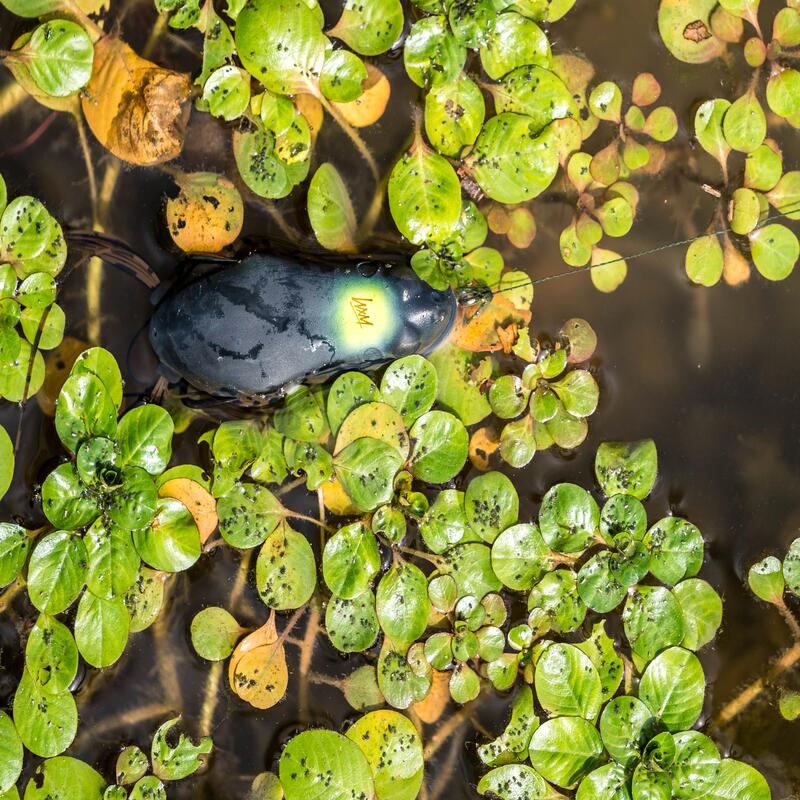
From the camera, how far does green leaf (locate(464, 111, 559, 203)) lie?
2.40m

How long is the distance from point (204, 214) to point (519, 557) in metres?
1.43

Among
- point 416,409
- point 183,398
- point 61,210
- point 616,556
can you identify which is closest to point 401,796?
point 616,556

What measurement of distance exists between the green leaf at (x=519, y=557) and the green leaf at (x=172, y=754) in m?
1.06

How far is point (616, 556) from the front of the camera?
244cm

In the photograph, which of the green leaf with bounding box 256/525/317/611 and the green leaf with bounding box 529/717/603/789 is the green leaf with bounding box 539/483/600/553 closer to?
the green leaf with bounding box 529/717/603/789

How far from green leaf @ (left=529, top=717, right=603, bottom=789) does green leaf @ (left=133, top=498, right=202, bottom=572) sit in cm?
120

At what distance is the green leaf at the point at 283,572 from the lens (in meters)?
2.39

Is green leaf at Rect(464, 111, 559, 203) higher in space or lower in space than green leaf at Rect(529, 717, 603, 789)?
higher

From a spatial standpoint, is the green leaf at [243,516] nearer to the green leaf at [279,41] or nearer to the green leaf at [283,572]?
the green leaf at [283,572]

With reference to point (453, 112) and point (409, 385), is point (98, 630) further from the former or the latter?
point (453, 112)

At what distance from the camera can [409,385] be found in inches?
93.8

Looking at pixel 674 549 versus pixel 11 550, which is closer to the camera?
pixel 11 550

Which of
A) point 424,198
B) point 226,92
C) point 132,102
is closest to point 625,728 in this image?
point 424,198

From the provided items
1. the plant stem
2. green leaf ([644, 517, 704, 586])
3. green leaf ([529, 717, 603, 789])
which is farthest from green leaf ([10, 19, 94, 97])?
the plant stem
